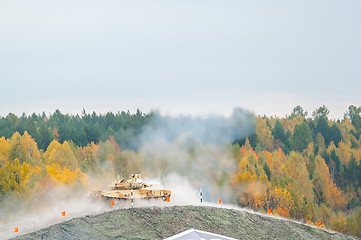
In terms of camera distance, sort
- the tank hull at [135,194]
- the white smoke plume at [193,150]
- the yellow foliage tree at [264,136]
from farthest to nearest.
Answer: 1. the yellow foliage tree at [264,136]
2. the white smoke plume at [193,150]
3. the tank hull at [135,194]

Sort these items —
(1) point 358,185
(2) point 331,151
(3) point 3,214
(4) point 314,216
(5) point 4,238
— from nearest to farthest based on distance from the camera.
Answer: (5) point 4,238, (3) point 3,214, (4) point 314,216, (1) point 358,185, (2) point 331,151

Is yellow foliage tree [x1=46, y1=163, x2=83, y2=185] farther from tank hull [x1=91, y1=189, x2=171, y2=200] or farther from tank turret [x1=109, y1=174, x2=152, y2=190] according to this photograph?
tank hull [x1=91, y1=189, x2=171, y2=200]

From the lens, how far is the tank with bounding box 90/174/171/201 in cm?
4050

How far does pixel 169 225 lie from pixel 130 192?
5.66m

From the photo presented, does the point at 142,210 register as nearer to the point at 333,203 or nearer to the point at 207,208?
the point at 207,208

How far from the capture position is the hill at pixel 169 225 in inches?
1334

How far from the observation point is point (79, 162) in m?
83.9

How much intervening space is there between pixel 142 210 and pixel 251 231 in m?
7.77

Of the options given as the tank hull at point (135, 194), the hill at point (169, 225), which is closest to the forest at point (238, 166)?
the hill at point (169, 225)

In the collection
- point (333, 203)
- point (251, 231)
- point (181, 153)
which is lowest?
point (333, 203)

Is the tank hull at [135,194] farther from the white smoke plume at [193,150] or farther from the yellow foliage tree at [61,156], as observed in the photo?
the yellow foliage tree at [61,156]

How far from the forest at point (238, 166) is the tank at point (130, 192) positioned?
1634 cm

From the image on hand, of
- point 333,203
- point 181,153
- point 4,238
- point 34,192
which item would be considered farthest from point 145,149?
point 333,203

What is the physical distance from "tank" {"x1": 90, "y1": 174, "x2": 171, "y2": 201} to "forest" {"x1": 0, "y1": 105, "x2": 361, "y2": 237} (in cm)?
1634
